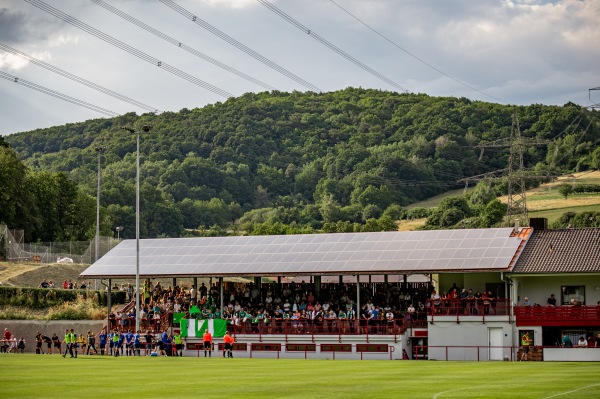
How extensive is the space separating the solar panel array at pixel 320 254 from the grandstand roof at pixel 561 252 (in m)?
0.95

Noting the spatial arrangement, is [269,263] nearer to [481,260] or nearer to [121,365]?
[481,260]

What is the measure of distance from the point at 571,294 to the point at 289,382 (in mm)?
28778

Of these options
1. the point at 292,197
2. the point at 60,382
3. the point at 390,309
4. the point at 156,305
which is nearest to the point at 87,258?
the point at 156,305

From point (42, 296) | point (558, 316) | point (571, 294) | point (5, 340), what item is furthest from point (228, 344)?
point (42, 296)

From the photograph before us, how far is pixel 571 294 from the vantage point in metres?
54.3

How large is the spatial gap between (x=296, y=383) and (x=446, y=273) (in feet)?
94.3

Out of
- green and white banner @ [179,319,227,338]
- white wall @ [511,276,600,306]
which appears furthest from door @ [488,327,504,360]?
green and white banner @ [179,319,227,338]

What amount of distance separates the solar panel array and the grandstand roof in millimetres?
948

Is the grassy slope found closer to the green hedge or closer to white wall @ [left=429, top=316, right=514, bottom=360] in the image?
the green hedge

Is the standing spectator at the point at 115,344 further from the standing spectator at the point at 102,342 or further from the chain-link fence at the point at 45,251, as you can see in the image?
the chain-link fence at the point at 45,251

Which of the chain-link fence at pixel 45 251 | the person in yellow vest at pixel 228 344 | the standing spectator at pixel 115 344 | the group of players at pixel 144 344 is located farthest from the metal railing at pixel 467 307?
the chain-link fence at pixel 45 251

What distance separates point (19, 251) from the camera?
86.9m

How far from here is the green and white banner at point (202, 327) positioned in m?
58.0

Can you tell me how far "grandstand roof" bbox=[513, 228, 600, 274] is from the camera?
5331cm
